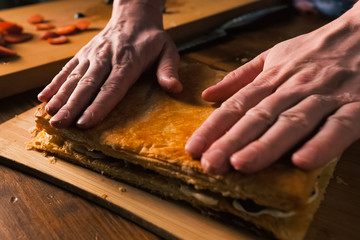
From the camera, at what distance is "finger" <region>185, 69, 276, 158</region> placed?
1.32 meters

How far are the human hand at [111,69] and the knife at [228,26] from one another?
0.61 m

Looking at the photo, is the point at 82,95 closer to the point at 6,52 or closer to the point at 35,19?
the point at 6,52

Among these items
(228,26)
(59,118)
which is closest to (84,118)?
(59,118)

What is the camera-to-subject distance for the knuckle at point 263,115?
1.30 metres

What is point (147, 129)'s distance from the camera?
61.2 inches

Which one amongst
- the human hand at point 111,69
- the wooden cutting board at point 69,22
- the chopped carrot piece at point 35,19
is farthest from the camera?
the chopped carrot piece at point 35,19

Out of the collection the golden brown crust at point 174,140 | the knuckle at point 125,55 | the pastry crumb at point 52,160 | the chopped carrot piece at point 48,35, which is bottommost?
the pastry crumb at point 52,160

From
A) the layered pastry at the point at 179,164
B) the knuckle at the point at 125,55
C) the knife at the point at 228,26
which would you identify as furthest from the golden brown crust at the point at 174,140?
the knife at the point at 228,26

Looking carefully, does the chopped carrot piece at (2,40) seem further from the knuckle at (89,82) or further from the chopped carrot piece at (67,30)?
the knuckle at (89,82)

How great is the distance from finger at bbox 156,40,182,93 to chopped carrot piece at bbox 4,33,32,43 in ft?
4.95

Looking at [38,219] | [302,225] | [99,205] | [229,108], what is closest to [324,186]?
[302,225]

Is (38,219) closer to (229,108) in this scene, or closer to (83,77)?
(83,77)

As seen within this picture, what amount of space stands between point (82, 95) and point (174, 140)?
1.86 feet

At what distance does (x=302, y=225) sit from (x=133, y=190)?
76cm
